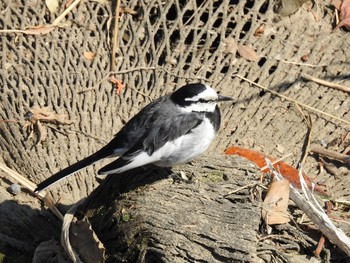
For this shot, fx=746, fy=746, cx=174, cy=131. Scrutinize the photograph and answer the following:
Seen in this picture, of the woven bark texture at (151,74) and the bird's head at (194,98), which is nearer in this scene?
the bird's head at (194,98)

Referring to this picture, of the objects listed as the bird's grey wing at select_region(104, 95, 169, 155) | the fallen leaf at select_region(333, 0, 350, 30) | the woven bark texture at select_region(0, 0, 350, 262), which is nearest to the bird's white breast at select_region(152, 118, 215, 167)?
the bird's grey wing at select_region(104, 95, 169, 155)

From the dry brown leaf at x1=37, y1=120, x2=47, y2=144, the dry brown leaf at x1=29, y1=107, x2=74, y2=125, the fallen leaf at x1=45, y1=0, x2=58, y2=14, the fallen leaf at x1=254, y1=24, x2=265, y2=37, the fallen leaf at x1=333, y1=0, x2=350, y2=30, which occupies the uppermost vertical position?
the fallen leaf at x1=333, y1=0, x2=350, y2=30

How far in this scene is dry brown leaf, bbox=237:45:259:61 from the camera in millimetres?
5664

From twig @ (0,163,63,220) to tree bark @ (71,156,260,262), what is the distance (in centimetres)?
43

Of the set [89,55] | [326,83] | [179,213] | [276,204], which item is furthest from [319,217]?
[89,55]

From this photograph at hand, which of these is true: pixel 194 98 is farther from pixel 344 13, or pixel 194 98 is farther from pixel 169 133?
pixel 344 13

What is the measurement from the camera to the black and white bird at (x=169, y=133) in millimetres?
4457

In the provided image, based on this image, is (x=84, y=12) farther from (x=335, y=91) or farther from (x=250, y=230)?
(x=250, y=230)

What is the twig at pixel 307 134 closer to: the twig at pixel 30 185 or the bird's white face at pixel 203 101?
the bird's white face at pixel 203 101

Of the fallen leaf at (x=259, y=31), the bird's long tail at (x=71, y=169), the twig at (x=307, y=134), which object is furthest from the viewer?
the fallen leaf at (x=259, y=31)

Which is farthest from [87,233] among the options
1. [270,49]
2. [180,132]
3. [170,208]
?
[270,49]

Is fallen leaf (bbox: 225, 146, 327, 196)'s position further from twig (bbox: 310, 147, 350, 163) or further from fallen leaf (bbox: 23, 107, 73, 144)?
fallen leaf (bbox: 23, 107, 73, 144)

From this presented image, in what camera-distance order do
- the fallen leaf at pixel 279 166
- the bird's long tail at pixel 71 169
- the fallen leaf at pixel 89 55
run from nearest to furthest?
the bird's long tail at pixel 71 169, the fallen leaf at pixel 279 166, the fallen leaf at pixel 89 55

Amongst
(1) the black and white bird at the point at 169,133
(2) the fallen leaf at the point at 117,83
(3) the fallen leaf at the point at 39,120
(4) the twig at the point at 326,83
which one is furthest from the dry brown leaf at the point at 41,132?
(4) the twig at the point at 326,83
